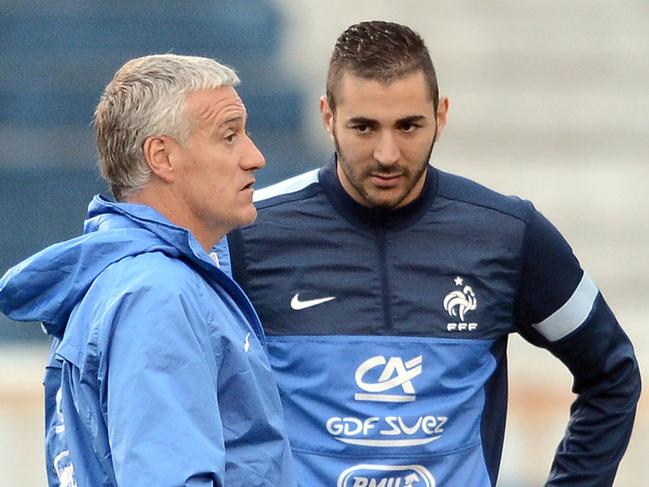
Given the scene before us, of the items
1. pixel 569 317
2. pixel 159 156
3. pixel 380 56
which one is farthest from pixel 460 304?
pixel 159 156

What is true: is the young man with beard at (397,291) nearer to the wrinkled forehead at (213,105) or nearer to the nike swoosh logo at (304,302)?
the nike swoosh logo at (304,302)

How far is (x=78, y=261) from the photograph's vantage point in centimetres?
177

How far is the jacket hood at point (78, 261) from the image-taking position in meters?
1.76

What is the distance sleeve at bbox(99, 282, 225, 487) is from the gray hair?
0.24 meters

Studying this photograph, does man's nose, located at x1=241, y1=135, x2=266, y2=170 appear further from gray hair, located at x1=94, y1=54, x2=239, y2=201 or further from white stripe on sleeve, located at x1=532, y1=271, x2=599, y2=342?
white stripe on sleeve, located at x1=532, y1=271, x2=599, y2=342

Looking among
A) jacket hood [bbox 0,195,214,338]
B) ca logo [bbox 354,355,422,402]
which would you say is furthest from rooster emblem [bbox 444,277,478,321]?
jacket hood [bbox 0,195,214,338]

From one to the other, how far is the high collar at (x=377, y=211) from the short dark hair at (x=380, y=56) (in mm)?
157

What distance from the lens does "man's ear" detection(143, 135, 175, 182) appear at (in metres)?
1.83

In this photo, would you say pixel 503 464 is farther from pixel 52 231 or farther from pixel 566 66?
pixel 566 66

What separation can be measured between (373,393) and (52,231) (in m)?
4.63

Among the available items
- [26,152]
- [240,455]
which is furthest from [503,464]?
[26,152]

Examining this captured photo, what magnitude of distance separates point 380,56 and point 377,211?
0.28 m

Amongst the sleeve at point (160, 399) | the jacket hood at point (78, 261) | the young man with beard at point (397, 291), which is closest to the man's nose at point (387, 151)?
the young man with beard at point (397, 291)

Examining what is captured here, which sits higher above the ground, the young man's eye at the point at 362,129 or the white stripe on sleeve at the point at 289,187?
the young man's eye at the point at 362,129
